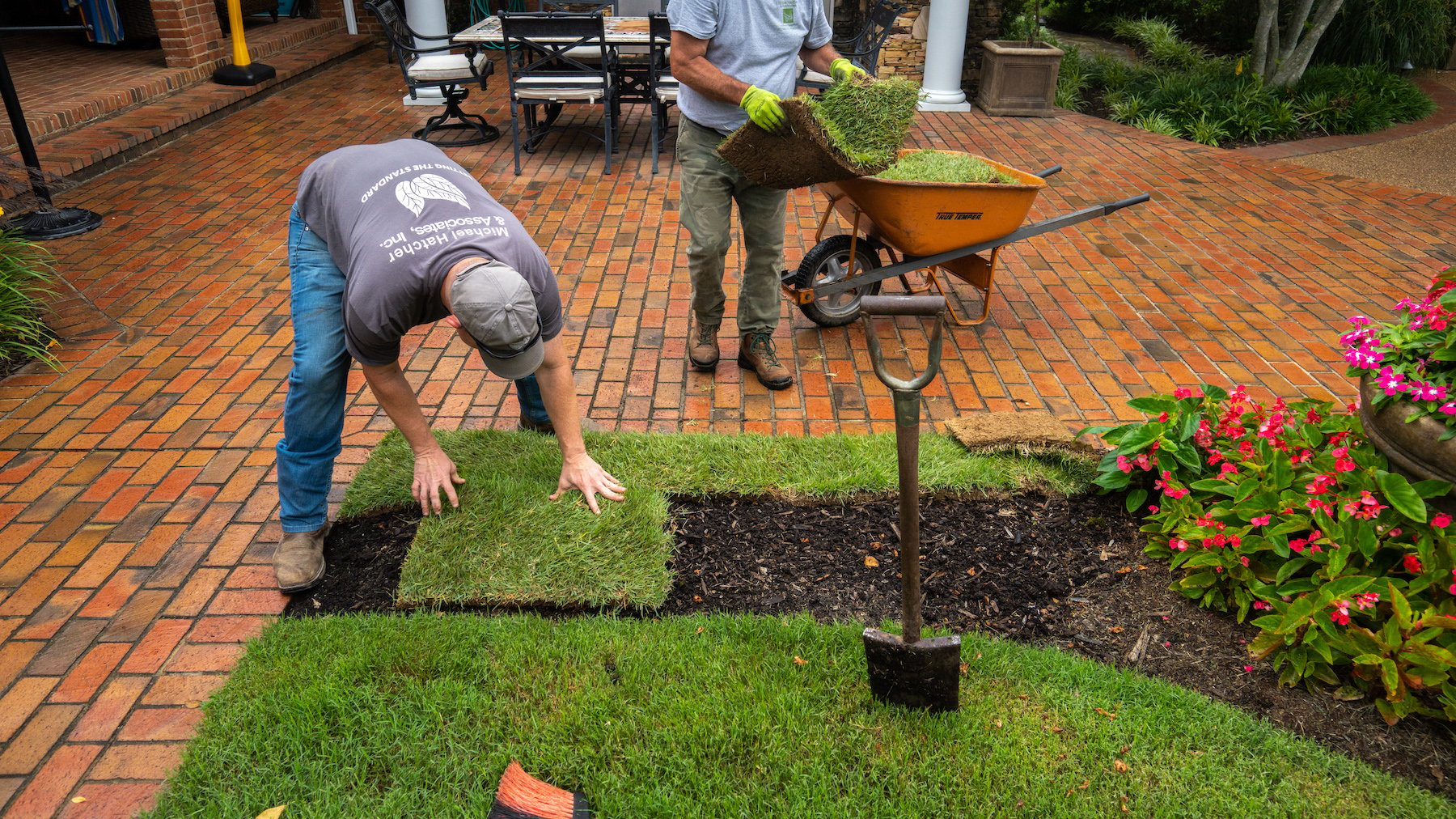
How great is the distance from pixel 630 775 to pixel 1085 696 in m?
1.23

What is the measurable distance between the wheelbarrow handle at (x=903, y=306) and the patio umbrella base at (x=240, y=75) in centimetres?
871

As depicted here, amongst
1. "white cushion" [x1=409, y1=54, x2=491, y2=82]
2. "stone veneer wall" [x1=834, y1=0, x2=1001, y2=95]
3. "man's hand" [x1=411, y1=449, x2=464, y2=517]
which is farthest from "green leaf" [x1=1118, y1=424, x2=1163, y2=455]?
"stone veneer wall" [x1=834, y1=0, x2=1001, y2=95]

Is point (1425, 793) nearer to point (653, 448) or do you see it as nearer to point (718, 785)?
point (718, 785)

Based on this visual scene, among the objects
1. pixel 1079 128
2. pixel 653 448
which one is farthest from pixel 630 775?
pixel 1079 128

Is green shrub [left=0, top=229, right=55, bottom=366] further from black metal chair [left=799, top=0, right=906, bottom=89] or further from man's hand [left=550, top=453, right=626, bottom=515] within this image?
black metal chair [left=799, top=0, right=906, bottom=89]

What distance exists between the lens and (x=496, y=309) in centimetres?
238

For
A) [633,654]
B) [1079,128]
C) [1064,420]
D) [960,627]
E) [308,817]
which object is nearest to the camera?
[308,817]

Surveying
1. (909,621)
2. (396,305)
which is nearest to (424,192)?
(396,305)

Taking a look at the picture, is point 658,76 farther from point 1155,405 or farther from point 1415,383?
point 1415,383

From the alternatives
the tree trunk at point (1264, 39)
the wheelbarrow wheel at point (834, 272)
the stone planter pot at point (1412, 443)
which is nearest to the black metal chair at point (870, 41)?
the wheelbarrow wheel at point (834, 272)

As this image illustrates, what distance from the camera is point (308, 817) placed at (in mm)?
2268

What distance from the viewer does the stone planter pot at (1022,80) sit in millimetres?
8703

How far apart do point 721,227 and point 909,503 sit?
2.06 metres

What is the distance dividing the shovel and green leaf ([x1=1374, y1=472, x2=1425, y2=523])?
1236 millimetres
